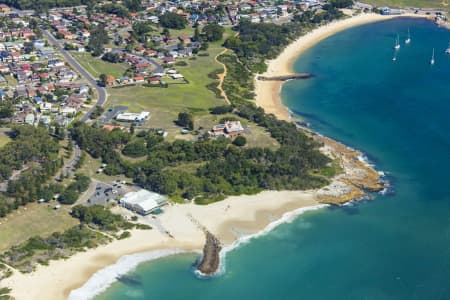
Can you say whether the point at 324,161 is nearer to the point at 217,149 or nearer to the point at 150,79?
the point at 217,149

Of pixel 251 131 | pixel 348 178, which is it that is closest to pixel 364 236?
pixel 348 178

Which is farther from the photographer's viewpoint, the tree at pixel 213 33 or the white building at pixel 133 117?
the tree at pixel 213 33

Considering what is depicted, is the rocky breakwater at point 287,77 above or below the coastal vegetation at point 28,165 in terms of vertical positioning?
above

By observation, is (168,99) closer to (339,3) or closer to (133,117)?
(133,117)

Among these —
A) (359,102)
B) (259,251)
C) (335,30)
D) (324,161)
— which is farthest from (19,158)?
(335,30)

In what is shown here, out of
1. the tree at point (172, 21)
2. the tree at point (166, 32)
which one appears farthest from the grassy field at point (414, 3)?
the tree at point (166, 32)

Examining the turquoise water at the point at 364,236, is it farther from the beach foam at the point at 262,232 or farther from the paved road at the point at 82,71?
Result: the paved road at the point at 82,71

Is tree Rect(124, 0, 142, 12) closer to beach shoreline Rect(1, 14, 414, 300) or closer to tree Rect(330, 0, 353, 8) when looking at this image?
tree Rect(330, 0, 353, 8)
